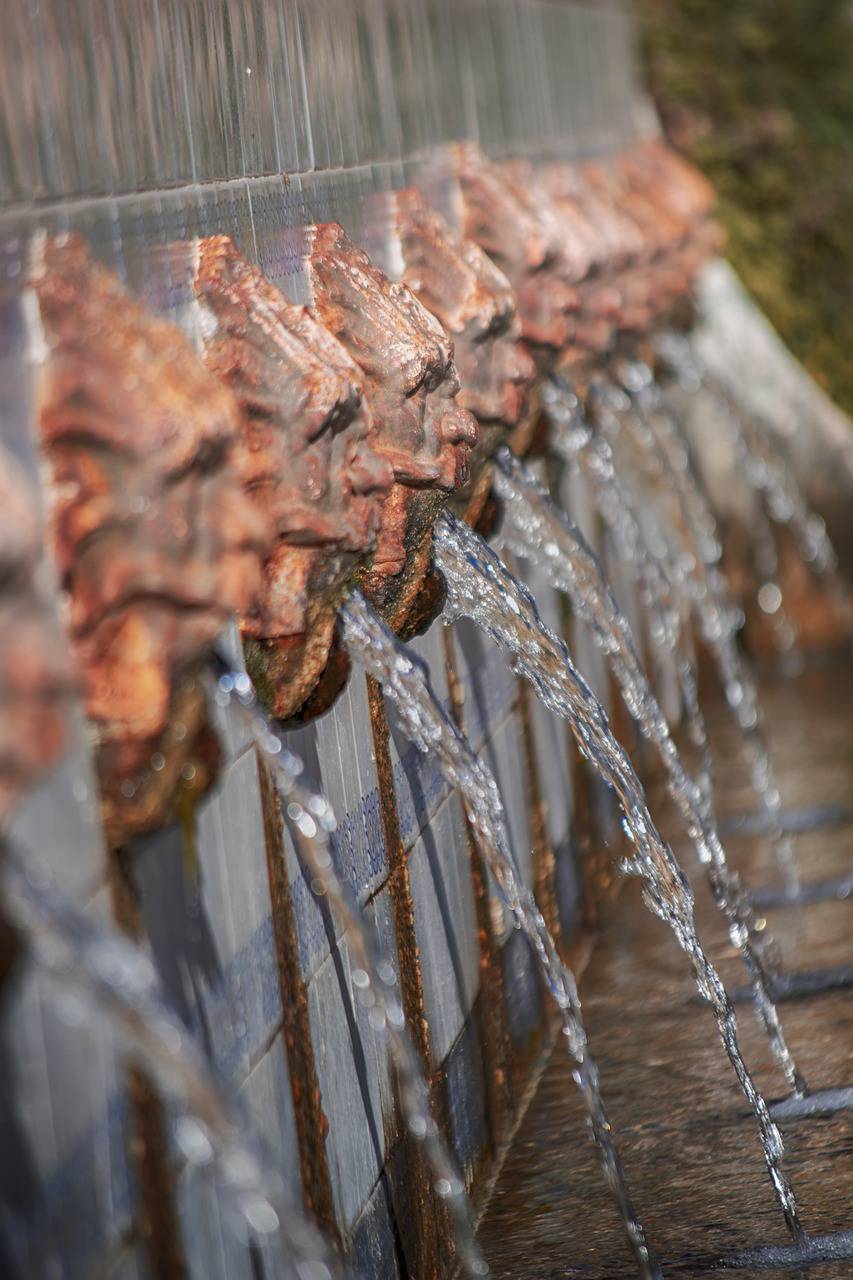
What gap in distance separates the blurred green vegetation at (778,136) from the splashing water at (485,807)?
5.56m

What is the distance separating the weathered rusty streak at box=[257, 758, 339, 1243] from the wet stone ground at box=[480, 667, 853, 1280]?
61 centimetres

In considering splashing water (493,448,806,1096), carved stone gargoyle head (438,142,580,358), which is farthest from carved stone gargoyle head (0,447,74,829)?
carved stone gargoyle head (438,142,580,358)

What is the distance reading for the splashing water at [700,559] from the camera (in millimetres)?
6008

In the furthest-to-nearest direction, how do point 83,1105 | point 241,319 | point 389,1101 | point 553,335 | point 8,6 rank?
point 553,335 < point 389,1101 < point 241,319 < point 8,6 < point 83,1105

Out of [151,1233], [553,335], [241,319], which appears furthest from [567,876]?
[151,1233]

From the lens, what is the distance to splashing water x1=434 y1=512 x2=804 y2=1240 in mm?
3412

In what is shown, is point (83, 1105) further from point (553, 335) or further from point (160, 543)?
point (553, 335)

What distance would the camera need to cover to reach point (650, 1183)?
345 centimetres

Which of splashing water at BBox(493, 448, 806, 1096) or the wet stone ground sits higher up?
splashing water at BBox(493, 448, 806, 1096)

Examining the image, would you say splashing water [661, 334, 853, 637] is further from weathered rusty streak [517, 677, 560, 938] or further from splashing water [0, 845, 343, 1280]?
splashing water [0, 845, 343, 1280]

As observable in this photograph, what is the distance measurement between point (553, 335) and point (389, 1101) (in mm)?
1864

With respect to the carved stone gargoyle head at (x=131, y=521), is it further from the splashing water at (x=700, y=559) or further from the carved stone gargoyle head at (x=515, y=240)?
the splashing water at (x=700, y=559)

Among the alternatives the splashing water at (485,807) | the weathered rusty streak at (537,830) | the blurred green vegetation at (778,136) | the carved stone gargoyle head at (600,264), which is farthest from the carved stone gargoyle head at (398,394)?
the blurred green vegetation at (778,136)

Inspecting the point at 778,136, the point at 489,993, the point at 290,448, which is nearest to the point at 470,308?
the point at 290,448
